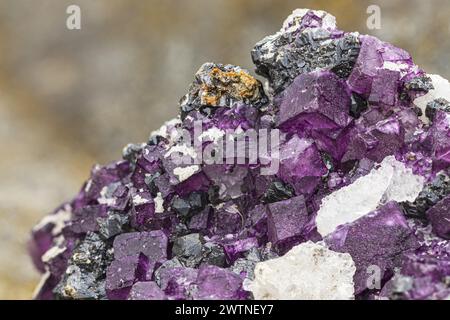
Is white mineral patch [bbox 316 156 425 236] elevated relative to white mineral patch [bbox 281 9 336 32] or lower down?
lower down

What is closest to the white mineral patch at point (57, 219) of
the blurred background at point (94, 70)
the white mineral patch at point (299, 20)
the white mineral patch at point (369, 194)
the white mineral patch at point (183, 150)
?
the blurred background at point (94, 70)

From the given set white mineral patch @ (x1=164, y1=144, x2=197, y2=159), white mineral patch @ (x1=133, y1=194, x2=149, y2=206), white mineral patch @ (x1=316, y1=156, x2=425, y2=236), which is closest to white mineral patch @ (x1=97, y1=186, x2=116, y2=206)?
white mineral patch @ (x1=133, y1=194, x2=149, y2=206)

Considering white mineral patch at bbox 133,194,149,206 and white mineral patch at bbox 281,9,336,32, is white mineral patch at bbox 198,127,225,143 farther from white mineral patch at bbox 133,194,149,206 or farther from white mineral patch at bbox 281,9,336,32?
white mineral patch at bbox 281,9,336,32

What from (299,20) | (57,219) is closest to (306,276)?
(299,20)

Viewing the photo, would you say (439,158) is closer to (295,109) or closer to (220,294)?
(295,109)

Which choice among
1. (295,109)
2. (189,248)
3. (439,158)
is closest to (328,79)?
(295,109)

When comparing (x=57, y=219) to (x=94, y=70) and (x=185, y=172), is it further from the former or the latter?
(x=185, y=172)
